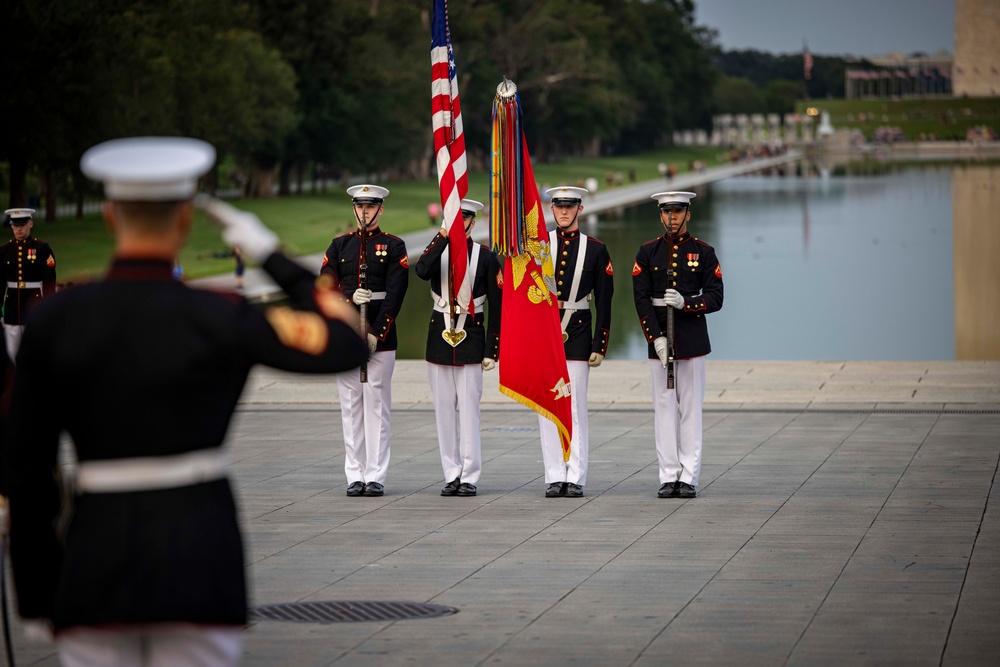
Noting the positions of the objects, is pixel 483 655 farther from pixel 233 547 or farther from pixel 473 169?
pixel 473 169

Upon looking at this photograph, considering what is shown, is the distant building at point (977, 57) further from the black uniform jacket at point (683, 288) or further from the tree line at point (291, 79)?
the black uniform jacket at point (683, 288)

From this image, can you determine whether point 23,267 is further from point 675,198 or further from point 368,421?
point 675,198

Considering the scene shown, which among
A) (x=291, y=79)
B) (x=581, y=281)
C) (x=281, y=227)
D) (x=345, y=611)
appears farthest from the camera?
(x=291, y=79)

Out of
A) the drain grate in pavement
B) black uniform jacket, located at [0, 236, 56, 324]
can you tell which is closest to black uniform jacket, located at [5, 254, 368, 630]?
the drain grate in pavement

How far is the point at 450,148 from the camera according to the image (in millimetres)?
11234

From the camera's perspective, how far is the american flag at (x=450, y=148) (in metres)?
10.8

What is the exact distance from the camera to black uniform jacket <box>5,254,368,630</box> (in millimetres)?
3836

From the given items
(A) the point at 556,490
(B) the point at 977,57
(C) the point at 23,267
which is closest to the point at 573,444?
(A) the point at 556,490

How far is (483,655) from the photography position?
6836 mm

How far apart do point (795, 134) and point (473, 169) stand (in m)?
78.8

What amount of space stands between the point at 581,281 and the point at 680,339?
0.88 m

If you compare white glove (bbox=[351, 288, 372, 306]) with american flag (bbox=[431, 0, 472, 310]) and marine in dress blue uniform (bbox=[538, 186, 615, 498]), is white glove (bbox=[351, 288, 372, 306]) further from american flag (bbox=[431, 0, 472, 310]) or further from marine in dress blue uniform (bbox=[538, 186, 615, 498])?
marine in dress blue uniform (bbox=[538, 186, 615, 498])

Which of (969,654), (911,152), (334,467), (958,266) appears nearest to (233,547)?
(969,654)

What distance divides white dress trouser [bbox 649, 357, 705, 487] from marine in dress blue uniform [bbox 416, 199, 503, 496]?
119 centimetres
